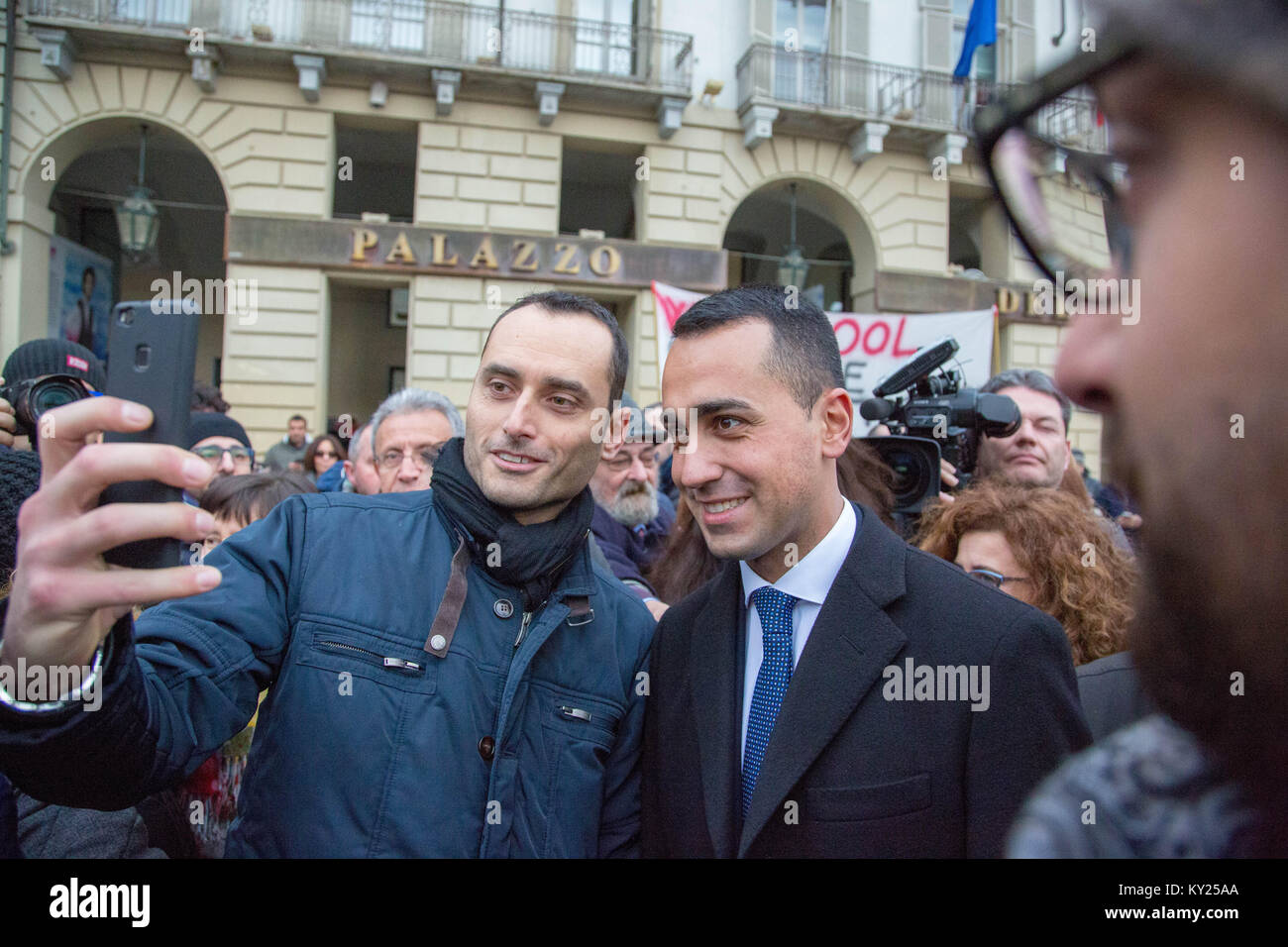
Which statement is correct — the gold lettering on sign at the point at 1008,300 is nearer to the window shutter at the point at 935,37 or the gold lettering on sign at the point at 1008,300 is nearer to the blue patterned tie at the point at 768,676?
the window shutter at the point at 935,37

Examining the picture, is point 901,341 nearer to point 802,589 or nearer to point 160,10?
point 802,589

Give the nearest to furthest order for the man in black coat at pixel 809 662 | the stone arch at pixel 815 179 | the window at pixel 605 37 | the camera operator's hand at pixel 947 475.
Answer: the man in black coat at pixel 809 662 < the camera operator's hand at pixel 947 475 < the window at pixel 605 37 < the stone arch at pixel 815 179

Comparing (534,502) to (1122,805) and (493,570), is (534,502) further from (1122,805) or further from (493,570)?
(1122,805)

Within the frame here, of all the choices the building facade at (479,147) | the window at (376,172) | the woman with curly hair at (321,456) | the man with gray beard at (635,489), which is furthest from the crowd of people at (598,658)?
the window at (376,172)

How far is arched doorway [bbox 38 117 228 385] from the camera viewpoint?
473 inches

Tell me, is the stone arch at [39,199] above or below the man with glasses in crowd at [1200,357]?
above

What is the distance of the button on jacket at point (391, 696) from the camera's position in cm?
156

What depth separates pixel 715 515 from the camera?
1.81 m

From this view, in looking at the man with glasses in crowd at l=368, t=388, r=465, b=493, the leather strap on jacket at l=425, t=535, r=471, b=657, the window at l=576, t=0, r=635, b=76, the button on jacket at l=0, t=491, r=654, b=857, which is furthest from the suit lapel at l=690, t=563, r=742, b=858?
the window at l=576, t=0, r=635, b=76

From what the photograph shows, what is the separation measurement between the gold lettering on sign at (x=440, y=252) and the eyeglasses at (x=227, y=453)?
743 cm

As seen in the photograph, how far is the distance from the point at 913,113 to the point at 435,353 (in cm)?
860

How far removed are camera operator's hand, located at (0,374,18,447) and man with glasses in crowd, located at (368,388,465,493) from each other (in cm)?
155

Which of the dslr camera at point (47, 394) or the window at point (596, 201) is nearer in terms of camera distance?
the dslr camera at point (47, 394)

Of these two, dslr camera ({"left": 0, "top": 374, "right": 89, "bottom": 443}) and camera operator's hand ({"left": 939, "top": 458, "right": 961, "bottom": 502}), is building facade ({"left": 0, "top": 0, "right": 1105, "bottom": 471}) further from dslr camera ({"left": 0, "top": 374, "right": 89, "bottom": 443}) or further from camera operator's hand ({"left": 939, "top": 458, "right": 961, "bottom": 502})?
dslr camera ({"left": 0, "top": 374, "right": 89, "bottom": 443})
